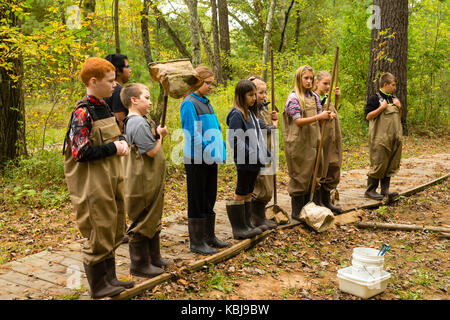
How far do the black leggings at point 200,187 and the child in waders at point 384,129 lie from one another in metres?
3.82

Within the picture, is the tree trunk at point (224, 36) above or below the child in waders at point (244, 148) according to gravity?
above

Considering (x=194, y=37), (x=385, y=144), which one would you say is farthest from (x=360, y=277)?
(x=194, y=37)

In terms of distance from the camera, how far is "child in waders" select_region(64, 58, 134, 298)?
326cm

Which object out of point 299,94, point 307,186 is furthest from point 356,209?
point 299,94

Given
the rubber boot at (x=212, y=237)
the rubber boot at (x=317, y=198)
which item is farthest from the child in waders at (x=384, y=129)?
the rubber boot at (x=212, y=237)

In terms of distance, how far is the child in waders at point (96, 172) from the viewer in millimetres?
3256

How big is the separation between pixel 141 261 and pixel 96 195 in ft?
3.40

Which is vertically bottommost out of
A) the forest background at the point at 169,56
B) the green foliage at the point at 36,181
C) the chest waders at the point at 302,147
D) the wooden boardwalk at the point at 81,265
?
the wooden boardwalk at the point at 81,265

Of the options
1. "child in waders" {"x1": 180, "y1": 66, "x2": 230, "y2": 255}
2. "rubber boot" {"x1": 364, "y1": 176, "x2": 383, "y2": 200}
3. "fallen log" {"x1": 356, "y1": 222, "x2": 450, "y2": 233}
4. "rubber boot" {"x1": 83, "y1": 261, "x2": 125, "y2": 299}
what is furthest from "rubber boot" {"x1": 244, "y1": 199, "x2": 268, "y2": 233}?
"rubber boot" {"x1": 364, "y1": 176, "x2": 383, "y2": 200}

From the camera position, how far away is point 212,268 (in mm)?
4398

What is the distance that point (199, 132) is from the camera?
4387mm

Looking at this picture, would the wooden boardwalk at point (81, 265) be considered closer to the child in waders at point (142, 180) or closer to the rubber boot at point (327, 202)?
the rubber boot at point (327, 202)

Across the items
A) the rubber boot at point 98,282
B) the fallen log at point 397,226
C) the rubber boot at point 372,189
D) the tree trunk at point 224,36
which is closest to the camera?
the rubber boot at point 98,282

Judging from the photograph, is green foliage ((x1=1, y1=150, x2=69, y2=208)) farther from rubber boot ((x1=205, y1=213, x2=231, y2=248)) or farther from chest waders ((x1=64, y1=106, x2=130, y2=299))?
chest waders ((x1=64, y1=106, x2=130, y2=299))
